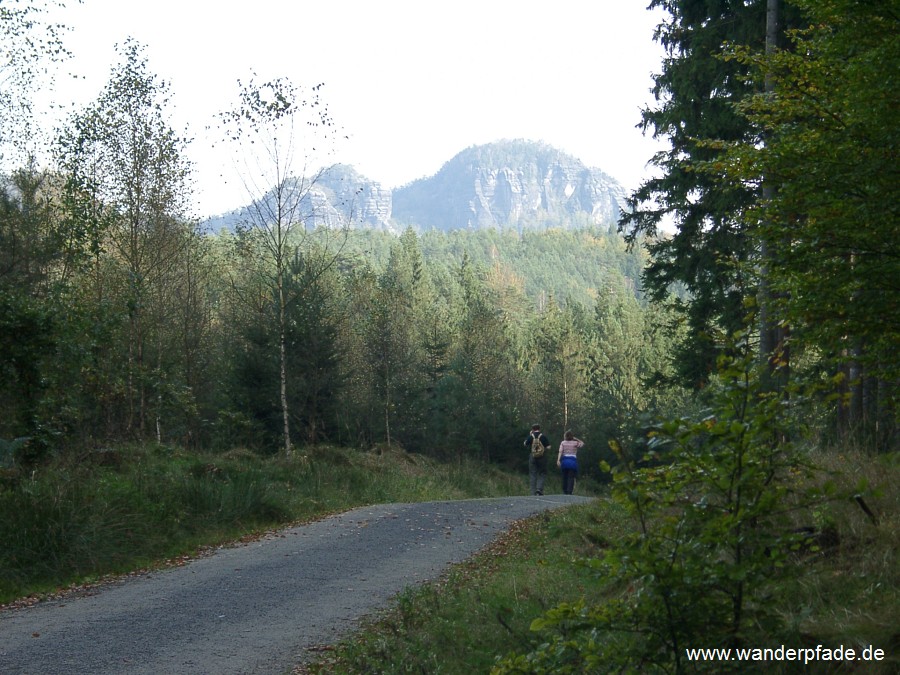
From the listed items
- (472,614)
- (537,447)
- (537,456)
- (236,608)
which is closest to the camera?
(472,614)

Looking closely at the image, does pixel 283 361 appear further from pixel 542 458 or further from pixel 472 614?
pixel 472 614

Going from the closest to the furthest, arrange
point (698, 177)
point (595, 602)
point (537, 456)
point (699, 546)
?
point (699, 546)
point (595, 602)
point (698, 177)
point (537, 456)

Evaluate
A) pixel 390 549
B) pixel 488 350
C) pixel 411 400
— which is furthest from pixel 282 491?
pixel 488 350

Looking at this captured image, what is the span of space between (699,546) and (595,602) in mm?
3678

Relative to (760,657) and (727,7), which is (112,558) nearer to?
(760,657)

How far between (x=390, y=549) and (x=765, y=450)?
8813 mm

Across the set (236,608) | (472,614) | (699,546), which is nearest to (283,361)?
(236,608)

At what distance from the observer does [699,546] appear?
3879 millimetres

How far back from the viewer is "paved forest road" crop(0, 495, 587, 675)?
21.1ft

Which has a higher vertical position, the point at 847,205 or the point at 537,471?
the point at 847,205

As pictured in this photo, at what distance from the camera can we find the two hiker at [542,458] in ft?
75.3

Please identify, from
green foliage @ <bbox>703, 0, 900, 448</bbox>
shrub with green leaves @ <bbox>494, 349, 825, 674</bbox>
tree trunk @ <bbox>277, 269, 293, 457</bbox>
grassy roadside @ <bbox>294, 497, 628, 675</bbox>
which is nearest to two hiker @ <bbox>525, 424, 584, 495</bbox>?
tree trunk @ <bbox>277, 269, 293, 457</bbox>

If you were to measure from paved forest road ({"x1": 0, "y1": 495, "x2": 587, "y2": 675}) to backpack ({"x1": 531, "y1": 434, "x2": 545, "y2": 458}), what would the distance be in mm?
9350

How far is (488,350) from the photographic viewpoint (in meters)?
62.3
